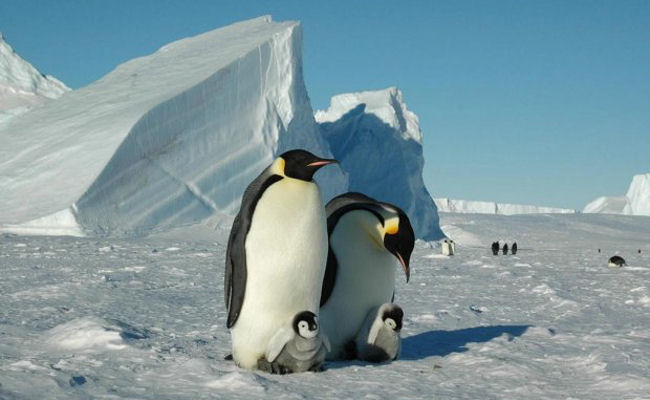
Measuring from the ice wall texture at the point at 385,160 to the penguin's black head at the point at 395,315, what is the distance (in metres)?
26.2

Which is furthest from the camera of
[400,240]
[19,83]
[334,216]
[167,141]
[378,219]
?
[19,83]

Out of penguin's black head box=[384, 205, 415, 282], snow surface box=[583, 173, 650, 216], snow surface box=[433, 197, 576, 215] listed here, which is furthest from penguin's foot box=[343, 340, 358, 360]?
snow surface box=[433, 197, 576, 215]

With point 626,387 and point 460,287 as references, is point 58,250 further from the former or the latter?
point 626,387

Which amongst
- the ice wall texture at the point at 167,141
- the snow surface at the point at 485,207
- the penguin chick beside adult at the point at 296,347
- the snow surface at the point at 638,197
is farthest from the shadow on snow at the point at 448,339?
the snow surface at the point at 485,207

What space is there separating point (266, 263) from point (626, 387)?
1605mm

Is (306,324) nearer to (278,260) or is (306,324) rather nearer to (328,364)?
(278,260)

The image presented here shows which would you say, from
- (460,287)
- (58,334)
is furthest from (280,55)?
(58,334)

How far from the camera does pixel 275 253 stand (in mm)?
3479

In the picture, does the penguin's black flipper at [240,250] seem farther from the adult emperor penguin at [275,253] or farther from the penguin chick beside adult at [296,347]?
the penguin chick beside adult at [296,347]

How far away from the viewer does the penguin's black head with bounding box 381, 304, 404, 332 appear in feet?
12.4

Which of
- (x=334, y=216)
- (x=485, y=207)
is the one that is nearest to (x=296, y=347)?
(x=334, y=216)

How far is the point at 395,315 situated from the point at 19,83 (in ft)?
139

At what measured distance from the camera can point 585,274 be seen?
10930 mm

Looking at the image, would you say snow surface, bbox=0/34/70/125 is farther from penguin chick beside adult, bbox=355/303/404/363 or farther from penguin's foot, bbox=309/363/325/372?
penguin's foot, bbox=309/363/325/372
